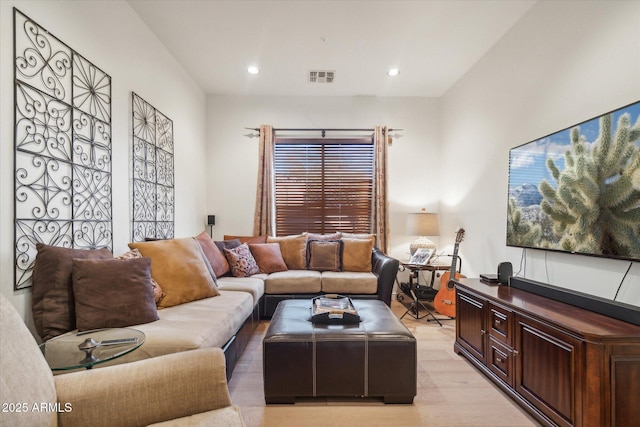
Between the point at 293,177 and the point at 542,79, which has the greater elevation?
the point at 542,79

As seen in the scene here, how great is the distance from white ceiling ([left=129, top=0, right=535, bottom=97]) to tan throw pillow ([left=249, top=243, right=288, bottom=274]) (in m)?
2.19

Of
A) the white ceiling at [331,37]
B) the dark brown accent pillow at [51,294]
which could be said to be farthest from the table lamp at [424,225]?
the dark brown accent pillow at [51,294]

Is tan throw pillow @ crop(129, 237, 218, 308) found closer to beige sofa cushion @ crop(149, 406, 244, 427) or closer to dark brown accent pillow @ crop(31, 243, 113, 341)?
dark brown accent pillow @ crop(31, 243, 113, 341)

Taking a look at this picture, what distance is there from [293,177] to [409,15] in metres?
2.56

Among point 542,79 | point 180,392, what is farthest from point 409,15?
point 180,392

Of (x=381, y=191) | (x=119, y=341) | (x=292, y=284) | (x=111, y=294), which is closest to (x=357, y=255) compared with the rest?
(x=292, y=284)

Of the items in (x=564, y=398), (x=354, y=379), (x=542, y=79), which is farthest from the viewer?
(x=542, y=79)

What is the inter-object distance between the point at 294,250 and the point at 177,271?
1.87 metres

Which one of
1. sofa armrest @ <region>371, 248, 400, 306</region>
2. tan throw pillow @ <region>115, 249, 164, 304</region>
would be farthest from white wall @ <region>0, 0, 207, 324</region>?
sofa armrest @ <region>371, 248, 400, 306</region>

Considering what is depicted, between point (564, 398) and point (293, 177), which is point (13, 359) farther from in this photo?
point (293, 177)

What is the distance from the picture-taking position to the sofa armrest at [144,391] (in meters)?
1.01

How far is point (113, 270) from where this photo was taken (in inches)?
71.2

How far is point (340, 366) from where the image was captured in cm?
192

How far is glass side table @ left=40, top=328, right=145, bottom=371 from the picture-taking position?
1217mm
